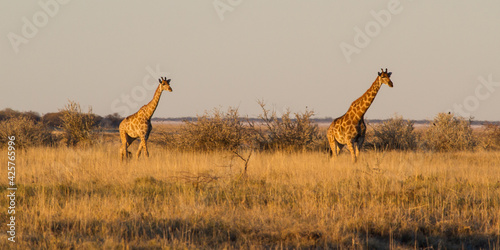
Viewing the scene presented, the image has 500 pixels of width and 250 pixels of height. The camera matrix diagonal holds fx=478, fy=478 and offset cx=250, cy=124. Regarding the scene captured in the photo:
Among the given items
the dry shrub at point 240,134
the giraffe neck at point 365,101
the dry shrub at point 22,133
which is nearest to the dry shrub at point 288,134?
the dry shrub at point 240,134

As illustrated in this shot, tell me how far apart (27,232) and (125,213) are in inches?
55.8

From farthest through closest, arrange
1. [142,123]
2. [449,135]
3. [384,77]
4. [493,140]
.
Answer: [493,140] < [449,135] < [142,123] < [384,77]

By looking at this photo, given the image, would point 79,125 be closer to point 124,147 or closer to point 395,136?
point 124,147

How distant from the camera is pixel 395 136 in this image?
1958 cm

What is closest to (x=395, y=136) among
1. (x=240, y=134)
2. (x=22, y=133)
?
(x=240, y=134)

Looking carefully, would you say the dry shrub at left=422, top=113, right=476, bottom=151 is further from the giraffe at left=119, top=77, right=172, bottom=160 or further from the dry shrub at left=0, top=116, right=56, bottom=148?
the dry shrub at left=0, top=116, right=56, bottom=148

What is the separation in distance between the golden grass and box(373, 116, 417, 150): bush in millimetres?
7262

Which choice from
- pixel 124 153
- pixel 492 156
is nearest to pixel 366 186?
pixel 124 153

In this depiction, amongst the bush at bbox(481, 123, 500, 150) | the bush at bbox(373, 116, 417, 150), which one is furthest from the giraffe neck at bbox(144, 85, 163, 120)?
the bush at bbox(481, 123, 500, 150)

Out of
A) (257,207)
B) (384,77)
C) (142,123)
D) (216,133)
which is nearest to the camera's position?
(257,207)

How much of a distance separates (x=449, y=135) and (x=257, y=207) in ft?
51.9

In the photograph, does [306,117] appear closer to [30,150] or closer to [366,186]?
[366,186]

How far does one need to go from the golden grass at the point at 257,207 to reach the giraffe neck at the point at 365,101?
2089mm

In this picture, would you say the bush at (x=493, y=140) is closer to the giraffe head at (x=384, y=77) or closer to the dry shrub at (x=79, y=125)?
the giraffe head at (x=384, y=77)
